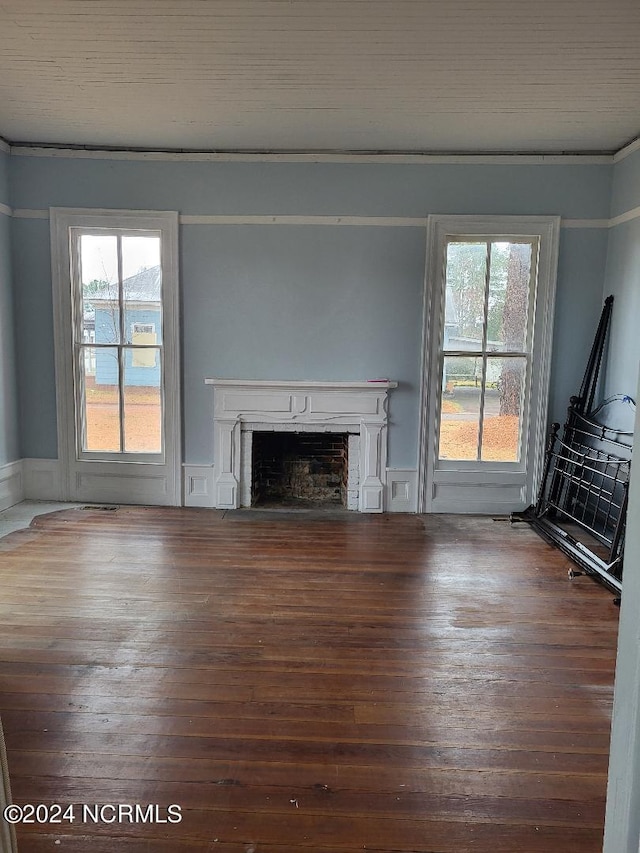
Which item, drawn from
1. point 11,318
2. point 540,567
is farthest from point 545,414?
point 11,318

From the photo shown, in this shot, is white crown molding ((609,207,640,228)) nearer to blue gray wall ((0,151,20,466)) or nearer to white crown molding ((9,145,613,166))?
white crown molding ((9,145,613,166))

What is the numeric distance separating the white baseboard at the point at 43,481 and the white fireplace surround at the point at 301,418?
4.88 ft

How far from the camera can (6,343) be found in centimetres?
503

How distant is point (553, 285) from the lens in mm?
4930

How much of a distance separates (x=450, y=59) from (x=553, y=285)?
2.20m

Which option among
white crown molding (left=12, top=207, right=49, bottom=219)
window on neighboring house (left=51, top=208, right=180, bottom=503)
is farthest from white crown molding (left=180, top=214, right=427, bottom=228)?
white crown molding (left=12, top=207, right=49, bottom=219)

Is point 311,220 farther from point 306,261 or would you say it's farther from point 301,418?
point 301,418

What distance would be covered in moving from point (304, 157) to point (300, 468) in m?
2.83

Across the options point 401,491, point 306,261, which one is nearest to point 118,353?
point 306,261

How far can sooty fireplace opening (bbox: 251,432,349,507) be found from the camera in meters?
5.53

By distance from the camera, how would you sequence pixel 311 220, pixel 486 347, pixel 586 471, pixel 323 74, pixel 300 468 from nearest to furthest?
pixel 323 74 → pixel 586 471 → pixel 311 220 → pixel 486 347 → pixel 300 468

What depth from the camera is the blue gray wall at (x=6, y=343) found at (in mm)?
4922

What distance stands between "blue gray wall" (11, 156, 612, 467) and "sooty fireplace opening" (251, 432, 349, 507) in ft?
1.95

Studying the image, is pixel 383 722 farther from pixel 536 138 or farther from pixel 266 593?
pixel 536 138
